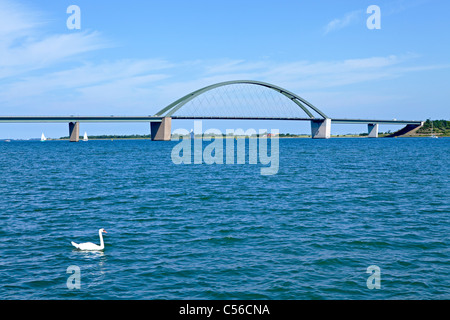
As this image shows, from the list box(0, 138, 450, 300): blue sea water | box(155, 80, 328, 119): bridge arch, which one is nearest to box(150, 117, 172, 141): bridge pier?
box(155, 80, 328, 119): bridge arch

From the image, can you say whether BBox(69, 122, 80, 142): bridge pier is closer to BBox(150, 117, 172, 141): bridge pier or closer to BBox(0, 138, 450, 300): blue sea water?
BBox(150, 117, 172, 141): bridge pier

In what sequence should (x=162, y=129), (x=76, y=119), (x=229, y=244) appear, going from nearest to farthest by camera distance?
(x=229, y=244) → (x=76, y=119) → (x=162, y=129)

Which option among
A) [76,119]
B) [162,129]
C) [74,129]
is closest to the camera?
[76,119]

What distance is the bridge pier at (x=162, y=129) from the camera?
571ft

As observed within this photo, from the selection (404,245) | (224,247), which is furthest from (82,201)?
(404,245)

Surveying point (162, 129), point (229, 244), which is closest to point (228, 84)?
point (162, 129)

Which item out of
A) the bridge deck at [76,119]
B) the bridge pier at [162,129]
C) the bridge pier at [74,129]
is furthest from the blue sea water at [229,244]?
the bridge pier at [74,129]

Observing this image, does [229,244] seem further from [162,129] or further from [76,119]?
[162,129]

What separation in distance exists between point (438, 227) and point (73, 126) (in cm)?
17086

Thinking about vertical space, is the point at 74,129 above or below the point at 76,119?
below

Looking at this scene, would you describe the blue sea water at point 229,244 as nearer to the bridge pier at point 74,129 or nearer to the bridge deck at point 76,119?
the bridge deck at point 76,119

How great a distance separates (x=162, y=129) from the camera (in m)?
177

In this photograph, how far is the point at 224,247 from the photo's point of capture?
15344mm

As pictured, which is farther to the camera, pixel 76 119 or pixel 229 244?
pixel 76 119
